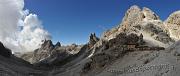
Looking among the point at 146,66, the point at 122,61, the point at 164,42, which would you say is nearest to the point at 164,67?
the point at 146,66

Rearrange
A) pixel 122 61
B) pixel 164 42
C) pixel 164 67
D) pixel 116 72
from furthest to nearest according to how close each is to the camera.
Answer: pixel 164 42, pixel 122 61, pixel 116 72, pixel 164 67

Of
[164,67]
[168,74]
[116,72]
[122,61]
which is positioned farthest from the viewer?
[122,61]

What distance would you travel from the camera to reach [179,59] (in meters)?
59.7

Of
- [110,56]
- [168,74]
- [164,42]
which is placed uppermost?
[164,42]

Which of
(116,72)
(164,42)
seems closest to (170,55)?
(116,72)

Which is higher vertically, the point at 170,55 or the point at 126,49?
the point at 126,49

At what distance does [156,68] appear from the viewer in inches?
2351

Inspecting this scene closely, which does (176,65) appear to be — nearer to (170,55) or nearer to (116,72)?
(170,55)

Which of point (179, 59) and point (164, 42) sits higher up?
point (164, 42)

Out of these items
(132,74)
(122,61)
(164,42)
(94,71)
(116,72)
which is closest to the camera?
(132,74)

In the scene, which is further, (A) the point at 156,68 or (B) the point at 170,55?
(B) the point at 170,55

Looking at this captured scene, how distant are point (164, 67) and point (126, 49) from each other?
126 feet

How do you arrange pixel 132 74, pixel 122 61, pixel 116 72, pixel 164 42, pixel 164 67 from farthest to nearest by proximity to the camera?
1. pixel 164 42
2. pixel 122 61
3. pixel 116 72
4. pixel 132 74
5. pixel 164 67

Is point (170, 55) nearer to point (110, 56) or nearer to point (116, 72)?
point (116, 72)
